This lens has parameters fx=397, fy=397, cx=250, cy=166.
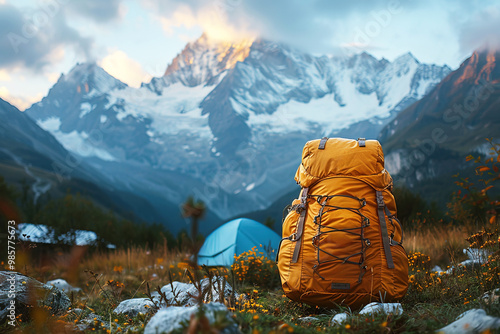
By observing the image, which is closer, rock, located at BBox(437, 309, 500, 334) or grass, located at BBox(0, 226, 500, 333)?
rock, located at BBox(437, 309, 500, 334)

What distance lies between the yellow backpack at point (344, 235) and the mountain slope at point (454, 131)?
10956 centimetres

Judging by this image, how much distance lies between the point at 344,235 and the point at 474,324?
1631mm

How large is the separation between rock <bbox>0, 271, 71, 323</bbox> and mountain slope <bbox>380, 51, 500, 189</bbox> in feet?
364

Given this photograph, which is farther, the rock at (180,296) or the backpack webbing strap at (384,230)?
the backpack webbing strap at (384,230)

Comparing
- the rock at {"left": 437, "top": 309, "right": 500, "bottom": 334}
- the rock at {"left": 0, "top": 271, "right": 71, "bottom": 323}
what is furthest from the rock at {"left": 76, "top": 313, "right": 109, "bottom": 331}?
the rock at {"left": 437, "top": 309, "right": 500, "bottom": 334}

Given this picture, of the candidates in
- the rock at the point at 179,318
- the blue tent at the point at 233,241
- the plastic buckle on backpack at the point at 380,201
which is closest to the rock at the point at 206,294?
the rock at the point at 179,318

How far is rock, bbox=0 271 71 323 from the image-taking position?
12.3ft

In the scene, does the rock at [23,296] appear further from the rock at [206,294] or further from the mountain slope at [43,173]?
the mountain slope at [43,173]

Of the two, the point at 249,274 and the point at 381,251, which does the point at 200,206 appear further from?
the point at 249,274

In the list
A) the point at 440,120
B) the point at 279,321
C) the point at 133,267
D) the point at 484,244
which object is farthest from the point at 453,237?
the point at 440,120

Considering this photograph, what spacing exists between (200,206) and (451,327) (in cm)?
215

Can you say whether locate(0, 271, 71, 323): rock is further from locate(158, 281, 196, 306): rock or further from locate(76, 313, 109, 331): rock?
locate(158, 281, 196, 306): rock

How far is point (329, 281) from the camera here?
3971 millimetres

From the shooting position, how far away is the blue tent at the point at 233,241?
11758mm
